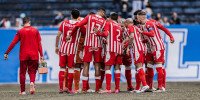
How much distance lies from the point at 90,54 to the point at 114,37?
0.74 m

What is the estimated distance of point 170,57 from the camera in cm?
2652

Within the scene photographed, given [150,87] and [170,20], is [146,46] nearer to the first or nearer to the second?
[150,87]

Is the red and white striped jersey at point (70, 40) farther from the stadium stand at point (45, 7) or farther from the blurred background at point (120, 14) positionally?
the stadium stand at point (45, 7)

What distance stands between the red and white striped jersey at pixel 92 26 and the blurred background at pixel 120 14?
19.8 ft

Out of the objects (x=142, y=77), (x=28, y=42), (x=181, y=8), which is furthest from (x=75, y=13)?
(x=181, y=8)

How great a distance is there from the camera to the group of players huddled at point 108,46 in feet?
66.2

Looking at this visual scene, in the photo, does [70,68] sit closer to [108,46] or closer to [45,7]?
[108,46]

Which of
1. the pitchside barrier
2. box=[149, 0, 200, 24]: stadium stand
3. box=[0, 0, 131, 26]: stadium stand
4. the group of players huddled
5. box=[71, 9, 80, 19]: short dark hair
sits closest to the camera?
the group of players huddled

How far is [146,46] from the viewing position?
20641 mm

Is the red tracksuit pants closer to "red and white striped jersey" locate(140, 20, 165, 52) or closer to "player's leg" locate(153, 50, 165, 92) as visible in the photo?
"red and white striped jersey" locate(140, 20, 165, 52)

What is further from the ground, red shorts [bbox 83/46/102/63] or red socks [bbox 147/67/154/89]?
red shorts [bbox 83/46/102/63]

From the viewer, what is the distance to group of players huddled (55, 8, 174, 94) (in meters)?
20.2

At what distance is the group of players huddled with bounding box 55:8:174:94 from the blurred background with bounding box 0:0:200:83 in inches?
219

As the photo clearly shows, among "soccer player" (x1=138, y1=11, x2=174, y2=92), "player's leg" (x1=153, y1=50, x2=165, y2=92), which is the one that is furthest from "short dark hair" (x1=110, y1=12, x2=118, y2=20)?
"player's leg" (x1=153, y1=50, x2=165, y2=92)
